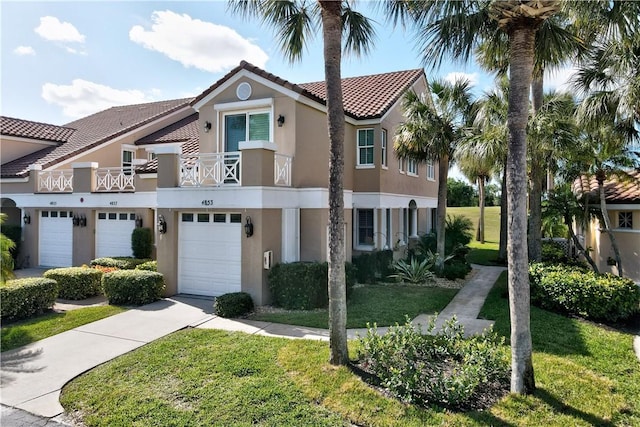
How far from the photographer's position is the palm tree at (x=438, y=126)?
1585cm

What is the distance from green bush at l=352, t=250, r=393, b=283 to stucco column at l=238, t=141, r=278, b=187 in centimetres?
576

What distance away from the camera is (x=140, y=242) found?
55.7ft

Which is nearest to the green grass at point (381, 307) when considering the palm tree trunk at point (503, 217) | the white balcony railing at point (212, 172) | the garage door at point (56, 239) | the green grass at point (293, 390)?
the green grass at point (293, 390)

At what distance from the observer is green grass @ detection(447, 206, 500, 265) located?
24.1 meters

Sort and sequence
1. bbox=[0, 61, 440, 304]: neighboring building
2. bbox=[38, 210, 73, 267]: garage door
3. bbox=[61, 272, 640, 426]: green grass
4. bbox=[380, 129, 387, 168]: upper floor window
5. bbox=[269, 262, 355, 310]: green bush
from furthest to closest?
bbox=[38, 210, 73, 267]: garage door
bbox=[380, 129, 387, 168]: upper floor window
bbox=[0, 61, 440, 304]: neighboring building
bbox=[269, 262, 355, 310]: green bush
bbox=[61, 272, 640, 426]: green grass

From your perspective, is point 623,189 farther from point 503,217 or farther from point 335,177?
point 335,177

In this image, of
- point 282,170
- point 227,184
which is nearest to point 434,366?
point 282,170

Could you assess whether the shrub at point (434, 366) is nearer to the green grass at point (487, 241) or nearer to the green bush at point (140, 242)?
the green bush at point (140, 242)

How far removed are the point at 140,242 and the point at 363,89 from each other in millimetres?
13387

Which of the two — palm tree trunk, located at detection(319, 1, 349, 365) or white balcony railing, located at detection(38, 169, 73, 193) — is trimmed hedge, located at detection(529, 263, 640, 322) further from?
white balcony railing, located at detection(38, 169, 73, 193)

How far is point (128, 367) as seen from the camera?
24.8ft

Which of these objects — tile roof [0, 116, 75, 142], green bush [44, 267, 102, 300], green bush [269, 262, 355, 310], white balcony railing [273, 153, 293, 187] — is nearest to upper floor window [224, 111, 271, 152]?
white balcony railing [273, 153, 293, 187]

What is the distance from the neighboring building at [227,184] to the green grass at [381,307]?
1.67 metres

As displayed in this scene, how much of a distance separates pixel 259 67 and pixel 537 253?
12.1 m
